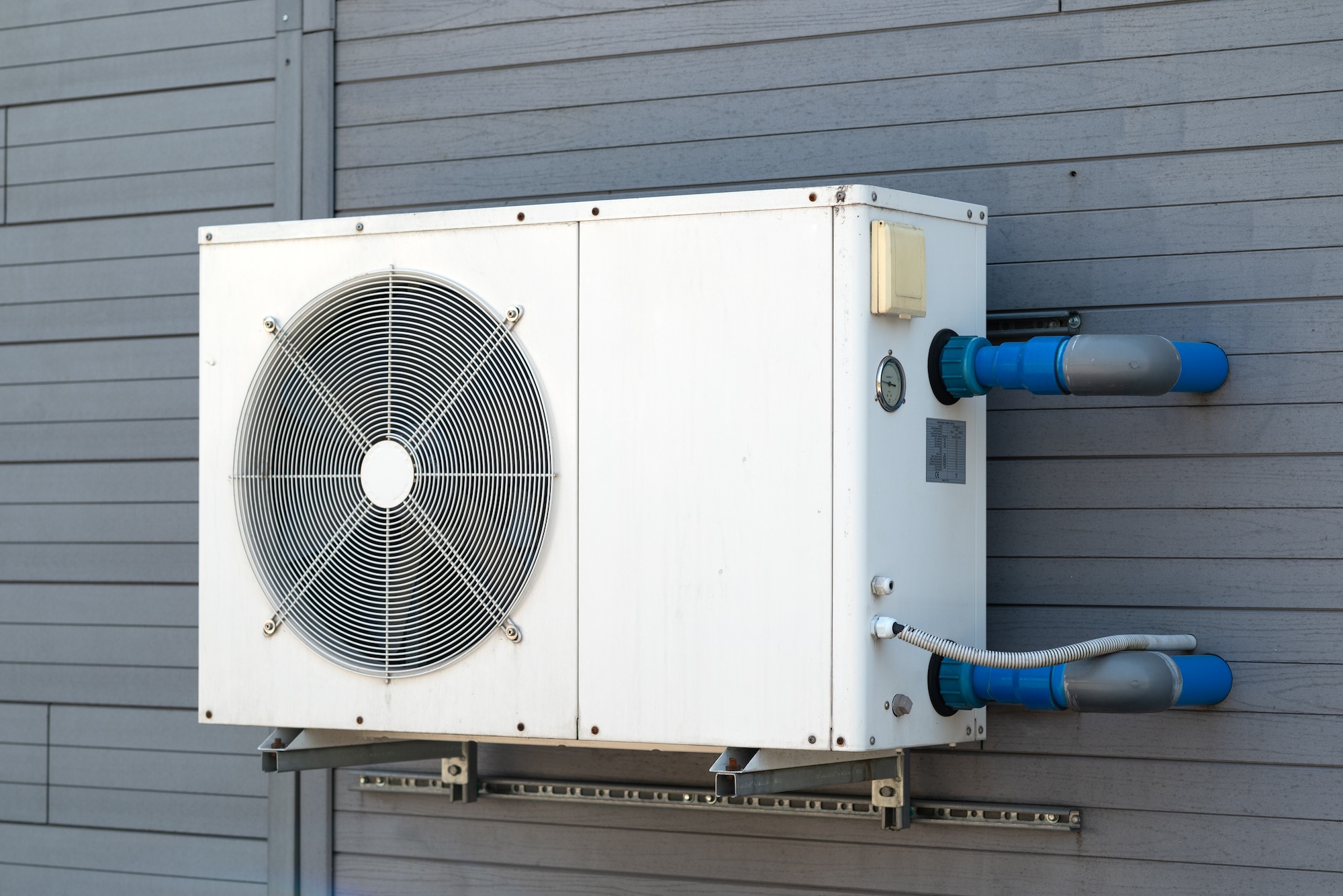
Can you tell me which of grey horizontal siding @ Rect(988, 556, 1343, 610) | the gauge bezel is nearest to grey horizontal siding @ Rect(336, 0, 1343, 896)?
grey horizontal siding @ Rect(988, 556, 1343, 610)

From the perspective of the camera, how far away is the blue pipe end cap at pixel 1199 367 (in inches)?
91.4

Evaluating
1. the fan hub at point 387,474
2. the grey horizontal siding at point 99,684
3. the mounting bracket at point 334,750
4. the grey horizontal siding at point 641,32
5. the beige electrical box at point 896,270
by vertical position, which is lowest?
the mounting bracket at point 334,750

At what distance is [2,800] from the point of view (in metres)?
3.27

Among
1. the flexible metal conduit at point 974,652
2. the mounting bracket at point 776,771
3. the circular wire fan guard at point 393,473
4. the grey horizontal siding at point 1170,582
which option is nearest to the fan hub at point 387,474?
the circular wire fan guard at point 393,473

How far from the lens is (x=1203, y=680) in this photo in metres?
2.32

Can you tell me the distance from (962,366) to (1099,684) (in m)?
0.51

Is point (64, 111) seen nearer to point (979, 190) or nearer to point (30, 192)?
point (30, 192)

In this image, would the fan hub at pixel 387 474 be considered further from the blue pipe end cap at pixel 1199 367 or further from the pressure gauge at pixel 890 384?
the blue pipe end cap at pixel 1199 367

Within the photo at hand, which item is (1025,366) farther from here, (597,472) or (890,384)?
(597,472)

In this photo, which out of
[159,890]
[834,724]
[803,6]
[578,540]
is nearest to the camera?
[834,724]

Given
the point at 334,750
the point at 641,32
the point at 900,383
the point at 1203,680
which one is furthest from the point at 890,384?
the point at 334,750

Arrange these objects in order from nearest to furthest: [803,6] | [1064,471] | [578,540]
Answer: [578,540] < [1064,471] < [803,6]

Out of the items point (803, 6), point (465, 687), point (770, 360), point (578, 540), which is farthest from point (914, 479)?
point (803, 6)

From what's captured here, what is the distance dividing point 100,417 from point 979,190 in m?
1.89
